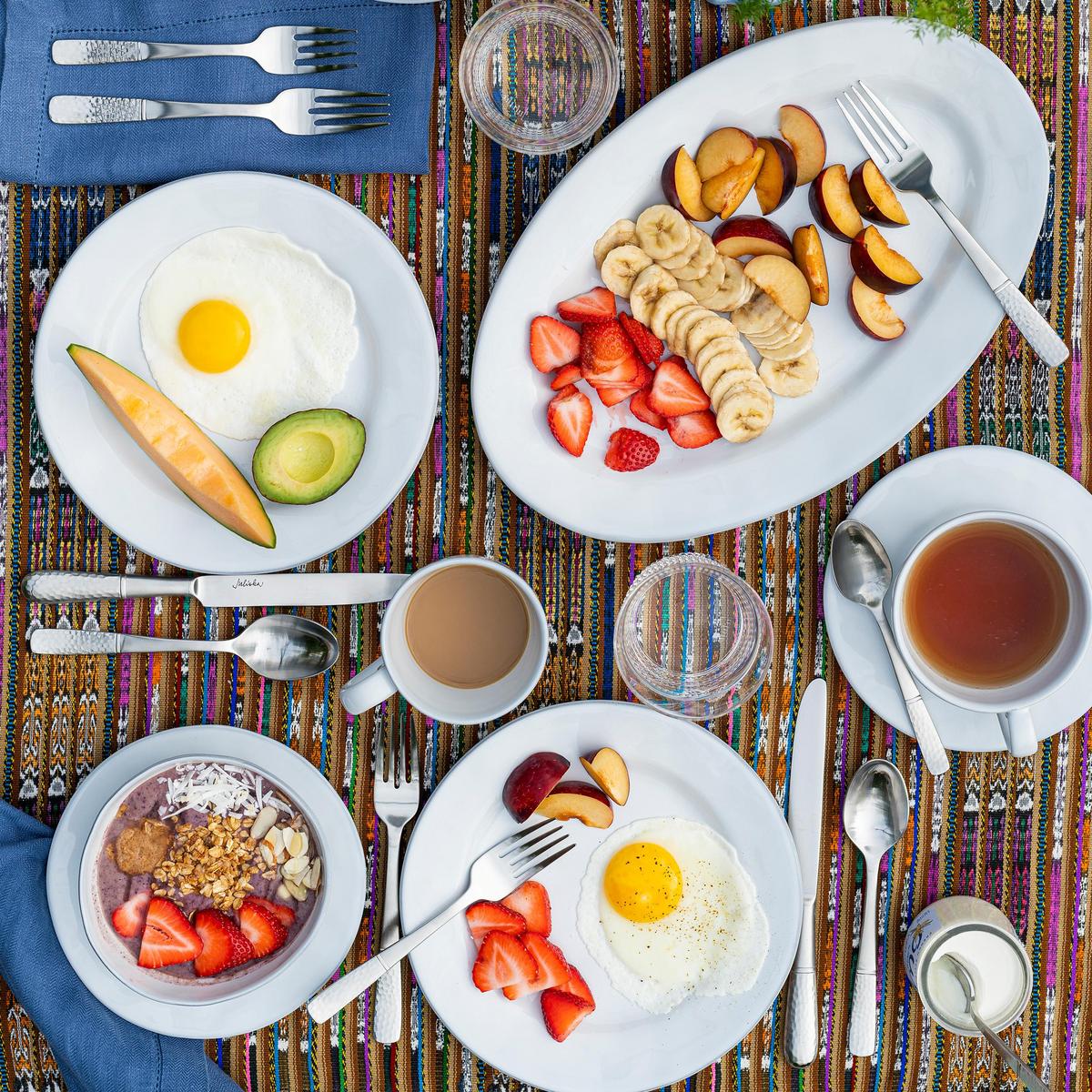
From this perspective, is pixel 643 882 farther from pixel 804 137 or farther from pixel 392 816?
pixel 804 137

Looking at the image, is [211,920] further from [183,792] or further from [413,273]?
[413,273]

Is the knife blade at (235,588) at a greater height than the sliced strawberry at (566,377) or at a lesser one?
lesser

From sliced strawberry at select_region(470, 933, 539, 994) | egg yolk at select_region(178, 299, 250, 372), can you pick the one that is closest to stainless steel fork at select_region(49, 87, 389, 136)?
egg yolk at select_region(178, 299, 250, 372)

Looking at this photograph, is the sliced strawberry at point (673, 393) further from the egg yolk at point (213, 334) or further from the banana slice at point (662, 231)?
the egg yolk at point (213, 334)

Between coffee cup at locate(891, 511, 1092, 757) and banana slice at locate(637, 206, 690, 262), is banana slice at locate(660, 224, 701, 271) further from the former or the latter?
coffee cup at locate(891, 511, 1092, 757)

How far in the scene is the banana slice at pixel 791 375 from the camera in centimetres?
157

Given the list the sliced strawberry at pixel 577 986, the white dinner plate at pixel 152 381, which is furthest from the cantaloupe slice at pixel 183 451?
the sliced strawberry at pixel 577 986

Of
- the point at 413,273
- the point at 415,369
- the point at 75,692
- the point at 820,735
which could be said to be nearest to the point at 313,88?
the point at 413,273

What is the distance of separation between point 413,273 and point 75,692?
0.95 metres

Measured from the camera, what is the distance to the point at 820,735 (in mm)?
1631

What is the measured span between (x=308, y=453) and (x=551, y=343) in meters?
0.44

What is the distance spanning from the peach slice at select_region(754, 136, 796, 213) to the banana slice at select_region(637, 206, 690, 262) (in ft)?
0.46

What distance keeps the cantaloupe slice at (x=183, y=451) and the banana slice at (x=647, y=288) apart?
2.31 feet

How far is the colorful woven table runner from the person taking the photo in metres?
1.60
